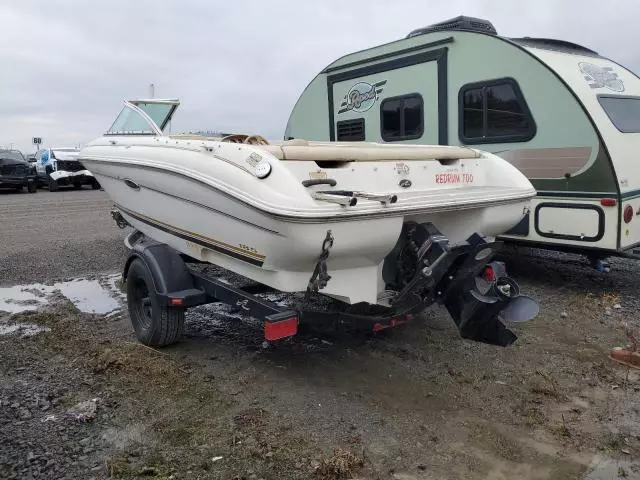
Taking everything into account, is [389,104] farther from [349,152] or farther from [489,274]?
[489,274]

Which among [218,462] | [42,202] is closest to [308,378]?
[218,462]

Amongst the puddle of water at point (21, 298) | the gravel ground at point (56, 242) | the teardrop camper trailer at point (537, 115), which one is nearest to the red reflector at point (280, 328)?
the teardrop camper trailer at point (537, 115)

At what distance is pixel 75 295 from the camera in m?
6.64

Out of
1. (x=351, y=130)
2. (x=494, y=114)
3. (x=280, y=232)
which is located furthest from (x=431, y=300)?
(x=351, y=130)

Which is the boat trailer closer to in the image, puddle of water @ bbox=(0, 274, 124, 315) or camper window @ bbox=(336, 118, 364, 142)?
puddle of water @ bbox=(0, 274, 124, 315)

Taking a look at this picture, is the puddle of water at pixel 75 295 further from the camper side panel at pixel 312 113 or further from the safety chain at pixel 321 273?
the camper side panel at pixel 312 113

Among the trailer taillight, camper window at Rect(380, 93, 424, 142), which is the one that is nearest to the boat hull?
the trailer taillight

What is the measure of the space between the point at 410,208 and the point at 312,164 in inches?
27.8

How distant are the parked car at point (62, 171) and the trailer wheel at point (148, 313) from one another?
17.9 m

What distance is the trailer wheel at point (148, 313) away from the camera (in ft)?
15.4

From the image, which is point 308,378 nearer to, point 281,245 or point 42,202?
point 281,245

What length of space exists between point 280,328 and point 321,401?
0.60 metres

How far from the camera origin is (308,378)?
431 centimetres

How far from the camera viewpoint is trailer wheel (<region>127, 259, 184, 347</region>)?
4.69 metres
